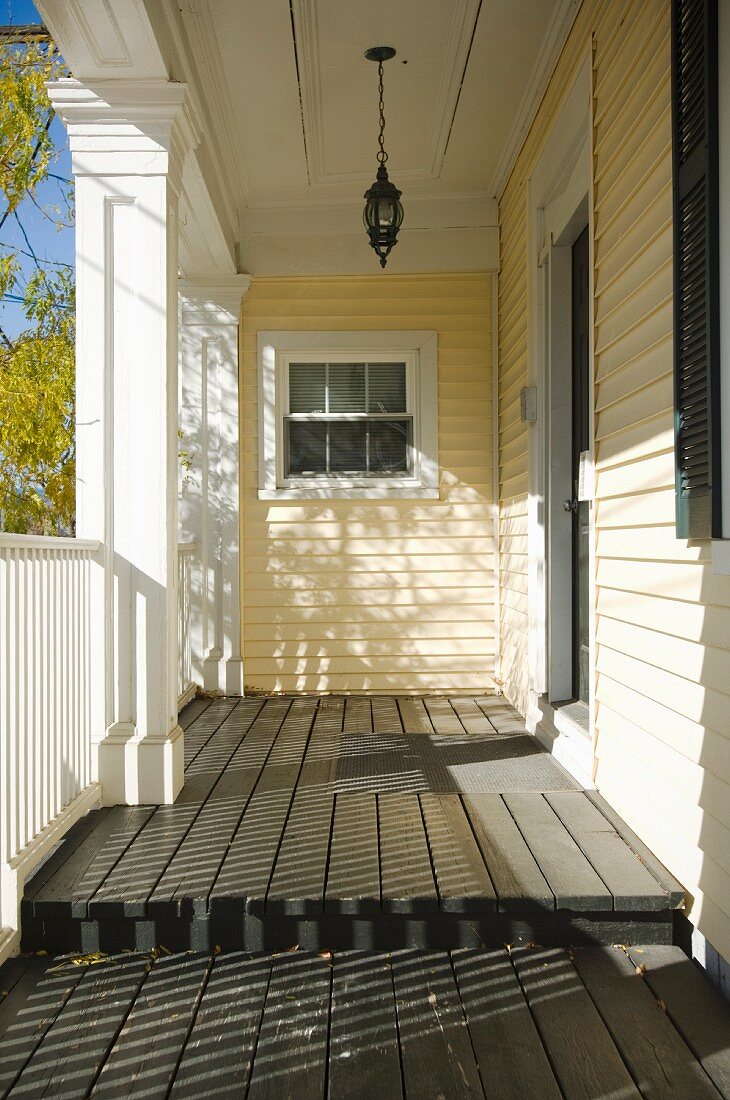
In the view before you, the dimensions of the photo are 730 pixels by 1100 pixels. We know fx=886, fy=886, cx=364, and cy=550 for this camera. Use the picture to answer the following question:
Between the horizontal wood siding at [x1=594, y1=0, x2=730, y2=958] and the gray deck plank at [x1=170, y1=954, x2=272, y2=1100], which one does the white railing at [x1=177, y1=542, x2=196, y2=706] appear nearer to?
the horizontal wood siding at [x1=594, y1=0, x2=730, y2=958]

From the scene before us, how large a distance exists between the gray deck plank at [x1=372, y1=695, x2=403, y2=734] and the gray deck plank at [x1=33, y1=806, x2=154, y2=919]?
4.93 feet

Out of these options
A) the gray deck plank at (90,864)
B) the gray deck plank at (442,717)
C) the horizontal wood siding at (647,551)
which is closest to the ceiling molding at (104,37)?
the horizontal wood siding at (647,551)

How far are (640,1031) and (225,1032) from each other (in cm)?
86

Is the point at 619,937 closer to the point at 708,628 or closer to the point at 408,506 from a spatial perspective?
the point at 708,628

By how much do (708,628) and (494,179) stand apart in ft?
12.1

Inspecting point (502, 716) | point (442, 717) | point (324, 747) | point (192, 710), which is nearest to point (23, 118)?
point (192, 710)

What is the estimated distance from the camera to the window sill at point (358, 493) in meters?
5.29

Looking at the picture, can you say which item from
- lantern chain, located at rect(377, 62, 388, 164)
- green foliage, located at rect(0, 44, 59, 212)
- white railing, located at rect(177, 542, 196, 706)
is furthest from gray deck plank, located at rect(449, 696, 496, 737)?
green foliage, located at rect(0, 44, 59, 212)

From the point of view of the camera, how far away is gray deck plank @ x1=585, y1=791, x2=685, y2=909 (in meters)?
2.24

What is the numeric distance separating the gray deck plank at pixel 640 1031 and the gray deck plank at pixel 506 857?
18 cm

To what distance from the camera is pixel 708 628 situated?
6.90 feet

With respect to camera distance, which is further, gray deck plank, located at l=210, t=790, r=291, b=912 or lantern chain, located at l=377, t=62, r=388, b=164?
lantern chain, located at l=377, t=62, r=388, b=164

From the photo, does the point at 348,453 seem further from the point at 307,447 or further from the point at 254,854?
the point at 254,854

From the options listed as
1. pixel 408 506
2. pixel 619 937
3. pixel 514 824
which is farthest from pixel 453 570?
pixel 619 937
